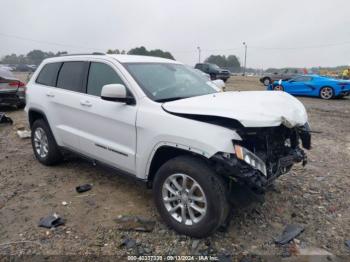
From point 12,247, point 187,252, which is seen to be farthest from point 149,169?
point 12,247

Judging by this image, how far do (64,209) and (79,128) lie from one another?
1.13 metres

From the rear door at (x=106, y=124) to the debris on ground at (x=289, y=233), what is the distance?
1777mm

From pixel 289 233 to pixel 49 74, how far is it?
4267mm

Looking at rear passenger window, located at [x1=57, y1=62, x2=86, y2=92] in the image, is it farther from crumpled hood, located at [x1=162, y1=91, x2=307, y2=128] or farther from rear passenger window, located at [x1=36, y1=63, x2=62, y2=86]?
crumpled hood, located at [x1=162, y1=91, x2=307, y2=128]

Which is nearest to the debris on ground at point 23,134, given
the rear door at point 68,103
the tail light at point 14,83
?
the rear door at point 68,103

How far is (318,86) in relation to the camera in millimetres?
16438

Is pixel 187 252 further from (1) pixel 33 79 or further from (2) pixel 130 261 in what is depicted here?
(1) pixel 33 79

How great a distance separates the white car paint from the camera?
3002mm

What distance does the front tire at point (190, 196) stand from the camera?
3.00 metres

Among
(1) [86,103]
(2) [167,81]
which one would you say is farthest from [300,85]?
(1) [86,103]

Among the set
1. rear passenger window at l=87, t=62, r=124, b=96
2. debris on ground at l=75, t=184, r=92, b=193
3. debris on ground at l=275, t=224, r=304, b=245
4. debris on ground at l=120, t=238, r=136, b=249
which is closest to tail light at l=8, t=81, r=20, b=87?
rear passenger window at l=87, t=62, r=124, b=96

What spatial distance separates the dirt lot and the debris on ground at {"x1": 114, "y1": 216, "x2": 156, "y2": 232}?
64 millimetres

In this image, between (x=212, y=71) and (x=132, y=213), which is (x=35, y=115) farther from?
(x=212, y=71)

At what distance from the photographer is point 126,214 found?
12.6 ft
